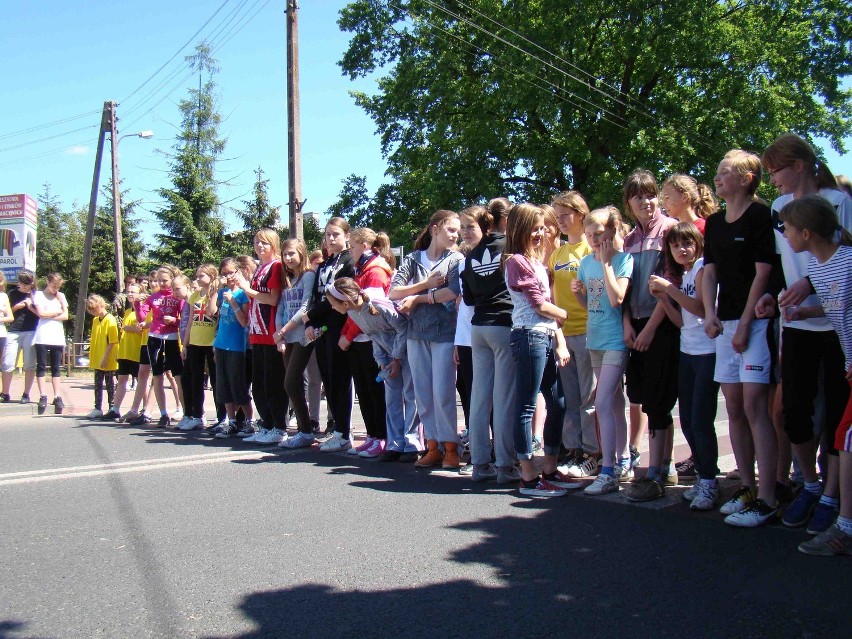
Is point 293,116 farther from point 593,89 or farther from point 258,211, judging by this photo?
point 258,211

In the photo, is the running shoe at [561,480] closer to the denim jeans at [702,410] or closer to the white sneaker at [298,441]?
the denim jeans at [702,410]

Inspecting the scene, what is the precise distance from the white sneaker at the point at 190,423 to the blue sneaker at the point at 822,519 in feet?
23.8

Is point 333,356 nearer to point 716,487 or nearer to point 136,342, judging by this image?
point 716,487

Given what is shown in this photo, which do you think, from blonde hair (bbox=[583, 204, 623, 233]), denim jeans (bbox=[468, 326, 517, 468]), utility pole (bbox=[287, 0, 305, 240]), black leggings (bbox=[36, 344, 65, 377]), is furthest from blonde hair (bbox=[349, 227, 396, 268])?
utility pole (bbox=[287, 0, 305, 240])

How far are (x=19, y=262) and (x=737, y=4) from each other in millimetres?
23818

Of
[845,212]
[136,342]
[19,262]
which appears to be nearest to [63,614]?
[845,212]

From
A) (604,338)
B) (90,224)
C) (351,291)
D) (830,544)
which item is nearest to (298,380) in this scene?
(351,291)

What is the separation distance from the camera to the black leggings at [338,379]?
24.6ft

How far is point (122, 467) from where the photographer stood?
22.3 feet

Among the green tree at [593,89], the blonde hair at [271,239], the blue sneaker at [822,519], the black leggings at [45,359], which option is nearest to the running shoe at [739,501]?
the blue sneaker at [822,519]

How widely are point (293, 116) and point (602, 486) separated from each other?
11.7m

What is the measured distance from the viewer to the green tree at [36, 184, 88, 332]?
5228cm

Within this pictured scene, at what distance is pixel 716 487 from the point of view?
5012mm

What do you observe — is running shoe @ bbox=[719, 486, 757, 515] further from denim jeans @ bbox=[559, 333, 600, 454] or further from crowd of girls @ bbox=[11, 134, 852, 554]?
denim jeans @ bbox=[559, 333, 600, 454]
